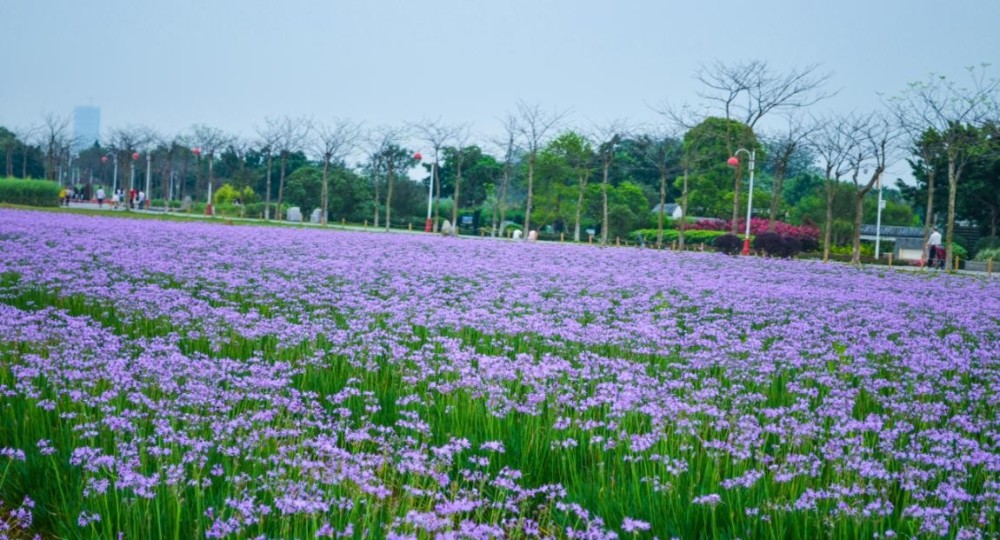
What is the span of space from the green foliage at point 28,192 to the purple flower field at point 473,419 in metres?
39.9

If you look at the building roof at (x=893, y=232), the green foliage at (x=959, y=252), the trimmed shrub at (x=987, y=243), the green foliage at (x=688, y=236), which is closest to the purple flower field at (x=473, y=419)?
the green foliage at (x=688, y=236)

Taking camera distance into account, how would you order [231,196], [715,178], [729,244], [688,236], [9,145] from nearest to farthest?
1. [729,244]
2. [688,236]
3. [715,178]
4. [231,196]
5. [9,145]

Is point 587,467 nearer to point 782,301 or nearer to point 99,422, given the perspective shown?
point 99,422

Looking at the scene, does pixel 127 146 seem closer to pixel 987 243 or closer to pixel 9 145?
pixel 9 145

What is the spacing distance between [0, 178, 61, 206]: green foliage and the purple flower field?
1570 inches

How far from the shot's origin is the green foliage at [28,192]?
4800 cm

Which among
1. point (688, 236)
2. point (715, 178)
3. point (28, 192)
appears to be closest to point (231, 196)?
point (28, 192)

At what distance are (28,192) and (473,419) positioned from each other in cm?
5015

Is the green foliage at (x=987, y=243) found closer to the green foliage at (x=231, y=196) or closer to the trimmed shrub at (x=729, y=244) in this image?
the trimmed shrub at (x=729, y=244)

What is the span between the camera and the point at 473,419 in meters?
5.97

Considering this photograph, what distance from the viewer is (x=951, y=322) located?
13.2m

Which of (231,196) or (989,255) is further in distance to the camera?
(231,196)

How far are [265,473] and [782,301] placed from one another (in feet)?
38.1

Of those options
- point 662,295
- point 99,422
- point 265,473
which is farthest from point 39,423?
point 662,295
